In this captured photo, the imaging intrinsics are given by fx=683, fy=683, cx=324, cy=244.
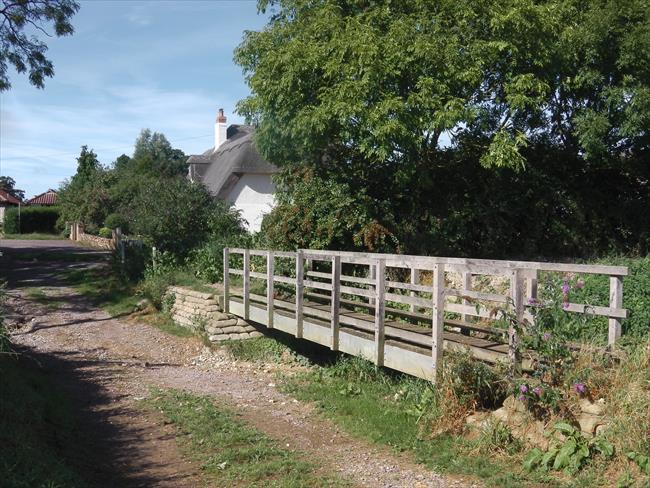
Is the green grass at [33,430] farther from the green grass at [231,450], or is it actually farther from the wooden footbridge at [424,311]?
the wooden footbridge at [424,311]

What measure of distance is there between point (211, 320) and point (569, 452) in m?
9.70

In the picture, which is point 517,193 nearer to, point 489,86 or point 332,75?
point 489,86

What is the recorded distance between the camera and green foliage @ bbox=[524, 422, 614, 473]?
572 centimetres

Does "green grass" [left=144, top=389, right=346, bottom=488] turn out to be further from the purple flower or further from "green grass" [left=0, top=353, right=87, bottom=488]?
the purple flower

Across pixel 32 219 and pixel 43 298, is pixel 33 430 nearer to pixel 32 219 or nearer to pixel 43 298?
pixel 43 298

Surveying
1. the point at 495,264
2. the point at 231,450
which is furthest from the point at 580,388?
the point at 231,450

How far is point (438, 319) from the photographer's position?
7.71 meters

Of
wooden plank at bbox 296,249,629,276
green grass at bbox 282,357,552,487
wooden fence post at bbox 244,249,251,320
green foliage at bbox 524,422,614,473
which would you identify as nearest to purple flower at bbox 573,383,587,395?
green foliage at bbox 524,422,614,473

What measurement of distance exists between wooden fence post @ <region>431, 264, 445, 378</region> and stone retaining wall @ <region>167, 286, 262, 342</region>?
706 cm

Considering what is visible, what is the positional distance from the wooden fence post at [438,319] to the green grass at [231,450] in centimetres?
179

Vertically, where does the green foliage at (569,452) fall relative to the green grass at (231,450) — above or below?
above

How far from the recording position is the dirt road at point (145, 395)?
6.98 meters

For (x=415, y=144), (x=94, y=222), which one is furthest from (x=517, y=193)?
(x=94, y=222)

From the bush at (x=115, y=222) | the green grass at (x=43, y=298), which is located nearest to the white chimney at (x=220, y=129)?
the bush at (x=115, y=222)
